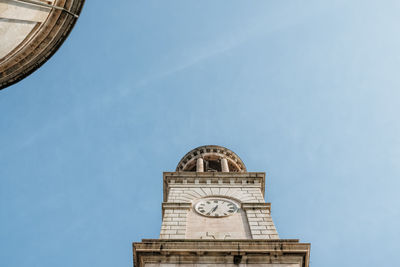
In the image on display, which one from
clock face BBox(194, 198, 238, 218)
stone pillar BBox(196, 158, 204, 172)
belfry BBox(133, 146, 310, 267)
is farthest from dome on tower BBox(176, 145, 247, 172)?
clock face BBox(194, 198, 238, 218)

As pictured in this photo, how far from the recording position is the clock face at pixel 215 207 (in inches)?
946

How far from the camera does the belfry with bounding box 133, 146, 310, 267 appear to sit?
17500 mm

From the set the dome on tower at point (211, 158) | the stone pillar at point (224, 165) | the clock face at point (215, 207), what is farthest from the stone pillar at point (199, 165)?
the clock face at point (215, 207)

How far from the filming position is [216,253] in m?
17.5

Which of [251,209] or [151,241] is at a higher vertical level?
[251,209]

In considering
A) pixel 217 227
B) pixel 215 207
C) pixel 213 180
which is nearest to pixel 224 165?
pixel 213 180

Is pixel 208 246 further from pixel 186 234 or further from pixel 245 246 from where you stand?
pixel 186 234

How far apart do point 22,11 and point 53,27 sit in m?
1.16

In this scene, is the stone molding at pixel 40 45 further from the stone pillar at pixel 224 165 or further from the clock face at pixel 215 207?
the stone pillar at pixel 224 165

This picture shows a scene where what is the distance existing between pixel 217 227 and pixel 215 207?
2.59 meters

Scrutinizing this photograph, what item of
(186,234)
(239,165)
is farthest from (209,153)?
(186,234)

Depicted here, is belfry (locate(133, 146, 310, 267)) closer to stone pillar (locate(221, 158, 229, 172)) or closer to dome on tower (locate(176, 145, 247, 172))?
stone pillar (locate(221, 158, 229, 172))

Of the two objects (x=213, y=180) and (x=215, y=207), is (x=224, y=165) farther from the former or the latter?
(x=215, y=207)

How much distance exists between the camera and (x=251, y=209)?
80.5ft
